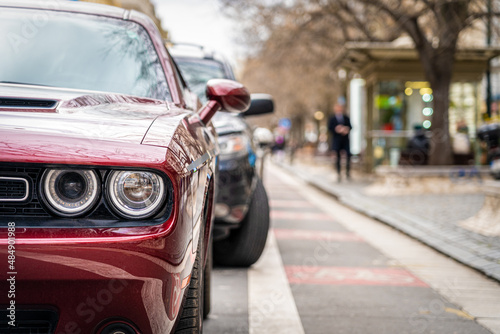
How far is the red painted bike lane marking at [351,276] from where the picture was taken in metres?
5.07

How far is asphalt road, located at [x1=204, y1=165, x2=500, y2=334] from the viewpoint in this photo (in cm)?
385

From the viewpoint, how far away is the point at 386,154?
61.0 ft

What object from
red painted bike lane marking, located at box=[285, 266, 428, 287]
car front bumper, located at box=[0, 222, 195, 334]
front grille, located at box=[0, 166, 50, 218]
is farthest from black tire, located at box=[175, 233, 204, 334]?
red painted bike lane marking, located at box=[285, 266, 428, 287]

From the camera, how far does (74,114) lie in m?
2.25

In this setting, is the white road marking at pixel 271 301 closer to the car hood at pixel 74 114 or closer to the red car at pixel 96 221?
the red car at pixel 96 221

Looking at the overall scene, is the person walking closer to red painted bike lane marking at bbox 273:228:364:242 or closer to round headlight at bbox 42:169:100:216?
red painted bike lane marking at bbox 273:228:364:242

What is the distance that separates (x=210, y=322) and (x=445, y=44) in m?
12.2

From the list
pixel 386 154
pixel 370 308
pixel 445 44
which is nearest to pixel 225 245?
pixel 370 308

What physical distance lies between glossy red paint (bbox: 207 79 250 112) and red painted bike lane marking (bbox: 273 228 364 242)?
4165 mm

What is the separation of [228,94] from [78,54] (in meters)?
0.73

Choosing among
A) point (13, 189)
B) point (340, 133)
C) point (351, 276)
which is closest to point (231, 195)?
point (351, 276)

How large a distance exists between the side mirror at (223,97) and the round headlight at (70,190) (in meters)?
1.27

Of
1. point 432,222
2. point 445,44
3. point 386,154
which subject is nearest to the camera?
point 432,222

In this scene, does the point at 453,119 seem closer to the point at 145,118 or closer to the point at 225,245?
the point at 225,245
